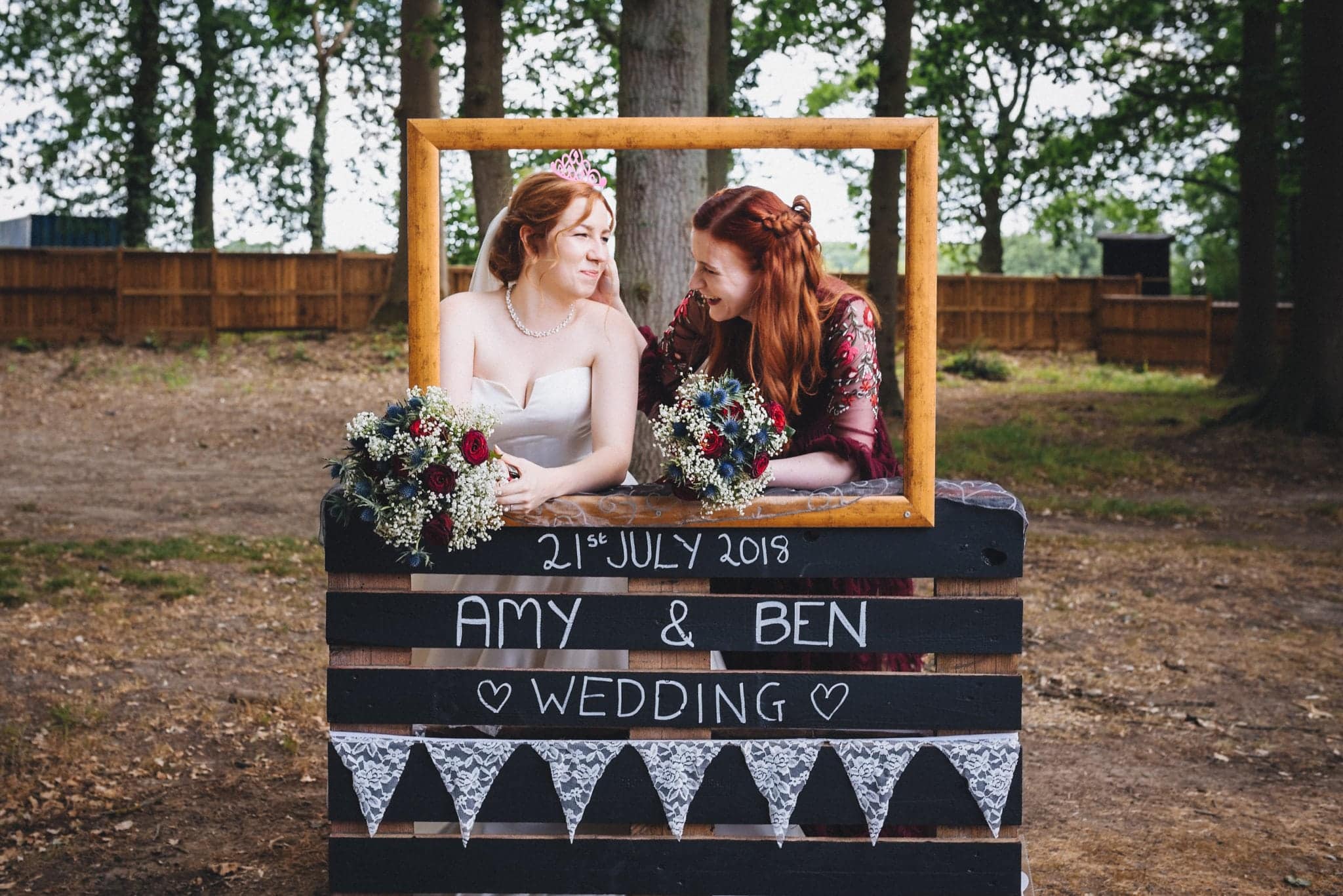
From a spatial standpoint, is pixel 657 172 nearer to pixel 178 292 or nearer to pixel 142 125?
pixel 178 292

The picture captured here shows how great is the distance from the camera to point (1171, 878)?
3.83 meters

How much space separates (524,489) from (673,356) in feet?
2.48

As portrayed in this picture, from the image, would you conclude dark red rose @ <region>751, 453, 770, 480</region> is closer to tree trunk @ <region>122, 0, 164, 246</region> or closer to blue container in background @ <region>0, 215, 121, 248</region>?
tree trunk @ <region>122, 0, 164, 246</region>

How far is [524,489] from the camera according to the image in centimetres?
282

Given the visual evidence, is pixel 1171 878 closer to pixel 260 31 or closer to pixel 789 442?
pixel 789 442

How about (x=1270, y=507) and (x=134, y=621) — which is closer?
(x=134, y=621)

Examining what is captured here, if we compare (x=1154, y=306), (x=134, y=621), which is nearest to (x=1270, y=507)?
(x=134, y=621)

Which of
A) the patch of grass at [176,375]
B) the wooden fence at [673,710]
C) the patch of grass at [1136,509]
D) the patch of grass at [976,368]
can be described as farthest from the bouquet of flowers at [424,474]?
the patch of grass at [976,368]

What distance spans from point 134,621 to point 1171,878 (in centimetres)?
501

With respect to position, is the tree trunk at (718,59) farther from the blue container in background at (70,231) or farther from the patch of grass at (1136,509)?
the blue container in background at (70,231)

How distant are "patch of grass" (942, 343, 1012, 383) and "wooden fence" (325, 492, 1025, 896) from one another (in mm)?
18928

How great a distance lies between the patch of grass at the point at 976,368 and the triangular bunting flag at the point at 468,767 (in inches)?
755

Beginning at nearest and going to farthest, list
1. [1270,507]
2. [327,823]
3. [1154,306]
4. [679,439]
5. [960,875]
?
[679,439], [960,875], [327,823], [1270,507], [1154,306]

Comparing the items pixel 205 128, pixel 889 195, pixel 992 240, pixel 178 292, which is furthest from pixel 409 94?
pixel 992 240
